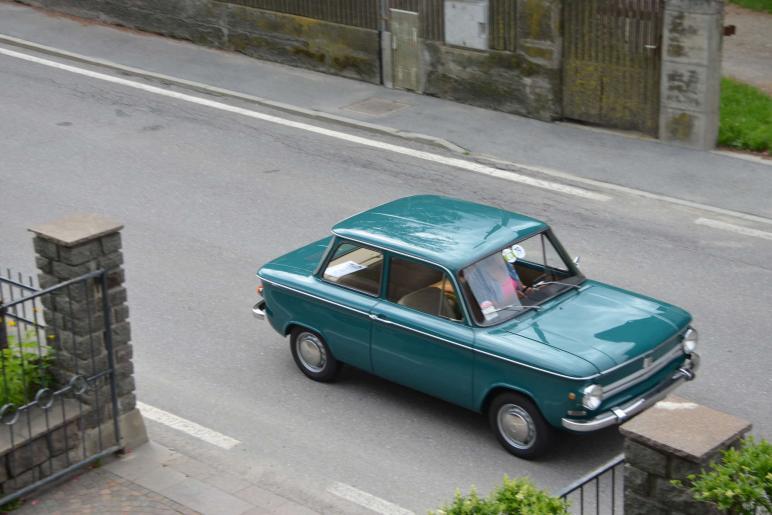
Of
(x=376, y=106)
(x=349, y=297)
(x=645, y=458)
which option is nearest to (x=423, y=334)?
(x=349, y=297)

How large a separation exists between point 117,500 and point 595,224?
7.18m

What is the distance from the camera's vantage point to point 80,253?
8.55 metres

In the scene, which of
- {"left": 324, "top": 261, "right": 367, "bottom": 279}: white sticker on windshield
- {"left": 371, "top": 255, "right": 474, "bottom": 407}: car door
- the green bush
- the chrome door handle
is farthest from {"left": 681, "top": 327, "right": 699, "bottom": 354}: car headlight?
the green bush

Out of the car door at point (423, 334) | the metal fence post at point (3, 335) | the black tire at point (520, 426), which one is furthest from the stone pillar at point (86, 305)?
the black tire at point (520, 426)

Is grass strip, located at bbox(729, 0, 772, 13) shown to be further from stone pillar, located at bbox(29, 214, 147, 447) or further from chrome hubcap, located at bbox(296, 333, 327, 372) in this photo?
stone pillar, located at bbox(29, 214, 147, 447)

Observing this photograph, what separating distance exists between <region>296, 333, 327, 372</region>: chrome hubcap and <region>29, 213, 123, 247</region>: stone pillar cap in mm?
2417

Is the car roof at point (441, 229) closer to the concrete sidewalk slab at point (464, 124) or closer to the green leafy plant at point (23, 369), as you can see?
the green leafy plant at point (23, 369)

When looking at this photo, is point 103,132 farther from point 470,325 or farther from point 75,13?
point 470,325

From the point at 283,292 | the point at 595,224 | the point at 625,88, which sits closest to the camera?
the point at 283,292

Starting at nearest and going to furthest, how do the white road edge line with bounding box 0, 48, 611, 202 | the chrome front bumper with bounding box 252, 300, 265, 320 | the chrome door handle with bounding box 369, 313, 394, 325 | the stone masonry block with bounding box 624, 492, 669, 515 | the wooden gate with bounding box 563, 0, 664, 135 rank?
the stone masonry block with bounding box 624, 492, 669, 515
the chrome door handle with bounding box 369, 313, 394, 325
the chrome front bumper with bounding box 252, 300, 265, 320
the white road edge line with bounding box 0, 48, 611, 202
the wooden gate with bounding box 563, 0, 664, 135

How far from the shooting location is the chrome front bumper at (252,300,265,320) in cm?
1096

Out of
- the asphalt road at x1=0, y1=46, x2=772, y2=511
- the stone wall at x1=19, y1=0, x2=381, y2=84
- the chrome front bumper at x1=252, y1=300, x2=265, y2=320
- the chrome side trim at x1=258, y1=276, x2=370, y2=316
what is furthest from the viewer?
the stone wall at x1=19, y1=0, x2=381, y2=84

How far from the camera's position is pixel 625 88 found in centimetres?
1645

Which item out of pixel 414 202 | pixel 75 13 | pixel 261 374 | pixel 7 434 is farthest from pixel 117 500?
pixel 75 13
